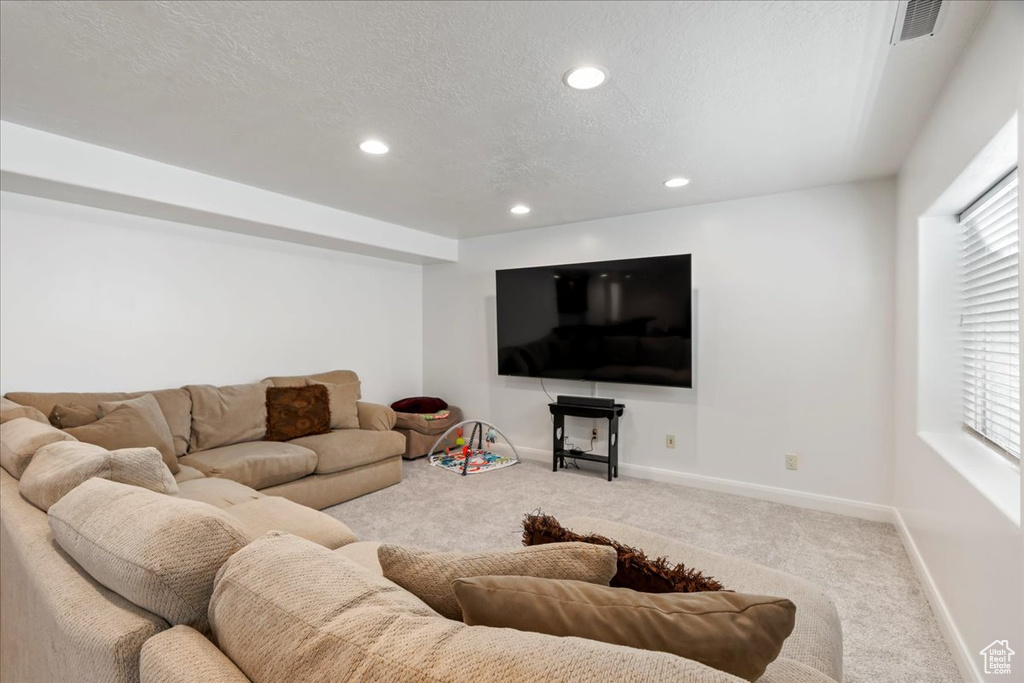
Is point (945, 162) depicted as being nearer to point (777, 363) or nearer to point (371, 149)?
point (777, 363)

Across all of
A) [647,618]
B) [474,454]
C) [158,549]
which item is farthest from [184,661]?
[474,454]

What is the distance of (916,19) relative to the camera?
1.64 m

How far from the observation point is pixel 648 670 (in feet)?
1.69

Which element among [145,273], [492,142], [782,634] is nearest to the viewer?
[782,634]

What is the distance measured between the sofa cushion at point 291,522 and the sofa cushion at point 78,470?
17.5 inches

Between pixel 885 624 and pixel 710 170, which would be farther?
pixel 710 170

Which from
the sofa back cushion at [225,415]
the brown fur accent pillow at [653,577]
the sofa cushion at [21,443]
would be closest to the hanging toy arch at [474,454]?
the sofa back cushion at [225,415]

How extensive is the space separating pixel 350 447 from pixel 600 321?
2.37 metres

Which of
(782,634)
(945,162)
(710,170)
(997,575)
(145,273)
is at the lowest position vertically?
(997,575)

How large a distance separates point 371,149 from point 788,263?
10.2ft

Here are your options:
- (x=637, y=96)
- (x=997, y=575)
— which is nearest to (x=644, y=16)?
(x=637, y=96)

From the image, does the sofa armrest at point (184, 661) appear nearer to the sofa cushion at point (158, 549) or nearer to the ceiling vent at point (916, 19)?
the sofa cushion at point (158, 549)

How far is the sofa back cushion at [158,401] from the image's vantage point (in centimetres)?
280

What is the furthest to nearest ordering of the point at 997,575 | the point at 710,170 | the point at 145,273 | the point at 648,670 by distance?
the point at 145,273, the point at 710,170, the point at 997,575, the point at 648,670
